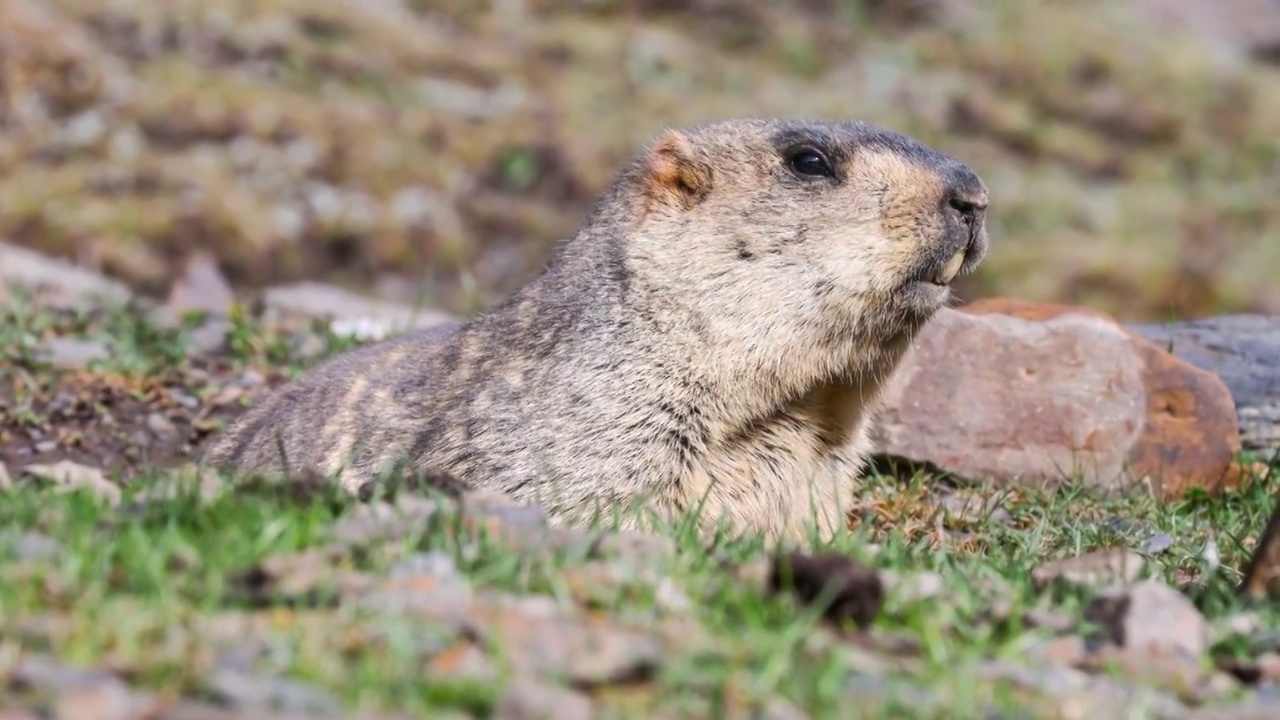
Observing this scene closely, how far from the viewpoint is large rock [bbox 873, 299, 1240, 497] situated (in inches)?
306

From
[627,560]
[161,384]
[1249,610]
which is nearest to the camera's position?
[627,560]

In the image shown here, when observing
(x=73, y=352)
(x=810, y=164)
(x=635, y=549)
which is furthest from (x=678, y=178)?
(x=73, y=352)

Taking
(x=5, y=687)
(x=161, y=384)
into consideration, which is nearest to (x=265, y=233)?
(x=161, y=384)

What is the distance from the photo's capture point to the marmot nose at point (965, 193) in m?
6.22

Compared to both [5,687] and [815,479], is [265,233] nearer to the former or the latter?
[815,479]

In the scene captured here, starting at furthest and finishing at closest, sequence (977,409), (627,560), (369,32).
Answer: (369,32), (977,409), (627,560)

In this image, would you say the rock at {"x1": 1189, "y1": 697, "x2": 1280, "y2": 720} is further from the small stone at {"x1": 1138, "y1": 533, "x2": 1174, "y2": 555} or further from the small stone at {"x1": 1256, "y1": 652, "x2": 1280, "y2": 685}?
the small stone at {"x1": 1138, "y1": 533, "x2": 1174, "y2": 555}

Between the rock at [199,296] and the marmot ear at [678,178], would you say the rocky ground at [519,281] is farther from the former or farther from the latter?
the marmot ear at [678,178]

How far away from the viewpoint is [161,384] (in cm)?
888

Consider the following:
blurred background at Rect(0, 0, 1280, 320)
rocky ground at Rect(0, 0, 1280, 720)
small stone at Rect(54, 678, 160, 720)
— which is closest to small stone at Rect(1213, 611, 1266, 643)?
rocky ground at Rect(0, 0, 1280, 720)

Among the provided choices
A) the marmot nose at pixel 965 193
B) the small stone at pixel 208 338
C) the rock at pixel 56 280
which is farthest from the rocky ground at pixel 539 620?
the rock at pixel 56 280

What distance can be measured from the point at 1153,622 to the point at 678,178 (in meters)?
2.87

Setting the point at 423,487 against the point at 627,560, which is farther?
the point at 423,487

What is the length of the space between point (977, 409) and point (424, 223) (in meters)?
7.38
